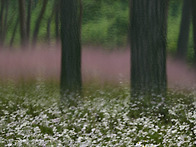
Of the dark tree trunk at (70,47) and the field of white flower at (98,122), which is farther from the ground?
the dark tree trunk at (70,47)

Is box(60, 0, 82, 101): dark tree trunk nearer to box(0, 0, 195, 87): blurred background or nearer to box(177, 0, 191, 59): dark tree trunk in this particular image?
box(0, 0, 195, 87): blurred background

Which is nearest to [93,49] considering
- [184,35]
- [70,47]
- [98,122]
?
[184,35]

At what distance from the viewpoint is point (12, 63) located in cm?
1875

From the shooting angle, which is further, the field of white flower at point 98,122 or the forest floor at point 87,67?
the forest floor at point 87,67

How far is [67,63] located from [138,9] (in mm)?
3174

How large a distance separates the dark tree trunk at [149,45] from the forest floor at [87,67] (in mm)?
4827

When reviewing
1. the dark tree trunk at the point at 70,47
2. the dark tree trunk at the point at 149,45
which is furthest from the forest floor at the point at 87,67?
the dark tree trunk at the point at 149,45

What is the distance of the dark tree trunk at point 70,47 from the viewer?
11141 millimetres

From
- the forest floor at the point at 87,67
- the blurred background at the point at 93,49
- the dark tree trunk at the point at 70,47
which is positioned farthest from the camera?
the blurred background at the point at 93,49

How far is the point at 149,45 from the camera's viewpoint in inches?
355

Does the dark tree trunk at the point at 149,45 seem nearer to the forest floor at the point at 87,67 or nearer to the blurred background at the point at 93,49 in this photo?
the forest floor at the point at 87,67

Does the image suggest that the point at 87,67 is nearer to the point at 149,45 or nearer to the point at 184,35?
the point at 184,35

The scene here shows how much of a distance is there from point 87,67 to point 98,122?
10426mm

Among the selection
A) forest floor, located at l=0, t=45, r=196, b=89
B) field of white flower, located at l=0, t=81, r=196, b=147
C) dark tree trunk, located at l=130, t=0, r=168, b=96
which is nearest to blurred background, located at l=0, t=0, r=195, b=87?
forest floor, located at l=0, t=45, r=196, b=89
